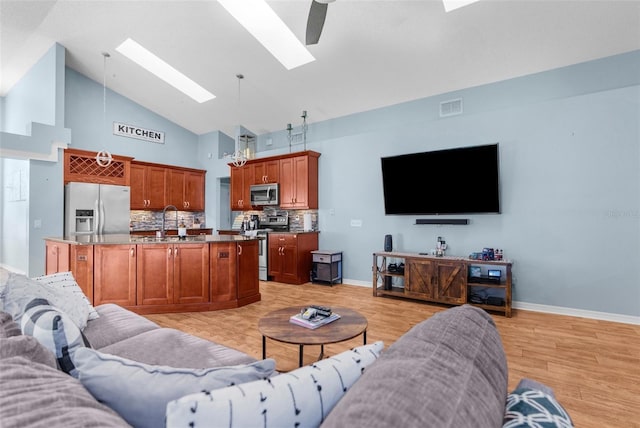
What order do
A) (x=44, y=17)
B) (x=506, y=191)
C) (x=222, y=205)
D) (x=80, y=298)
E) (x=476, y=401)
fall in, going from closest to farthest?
(x=476, y=401)
(x=80, y=298)
(x=506, y=191)
(x=44, y=17)
(x=222, y=205)

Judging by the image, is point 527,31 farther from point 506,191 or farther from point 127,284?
point 127,284

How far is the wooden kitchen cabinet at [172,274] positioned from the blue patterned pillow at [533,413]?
3.69 meters

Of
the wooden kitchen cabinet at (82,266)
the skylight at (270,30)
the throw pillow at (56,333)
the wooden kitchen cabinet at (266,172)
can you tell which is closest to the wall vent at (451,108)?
the skylight at (270,30)

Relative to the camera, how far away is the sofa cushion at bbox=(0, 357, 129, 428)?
550 millimetres

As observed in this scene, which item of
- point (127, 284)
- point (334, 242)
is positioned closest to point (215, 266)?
point (127, 284)

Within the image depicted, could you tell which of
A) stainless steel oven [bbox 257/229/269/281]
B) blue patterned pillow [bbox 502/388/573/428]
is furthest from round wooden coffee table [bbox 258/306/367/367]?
stainless steel oven [bbox 257/229/269/281]

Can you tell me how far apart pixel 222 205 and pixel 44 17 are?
4.51 m

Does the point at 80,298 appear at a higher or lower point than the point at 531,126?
lower

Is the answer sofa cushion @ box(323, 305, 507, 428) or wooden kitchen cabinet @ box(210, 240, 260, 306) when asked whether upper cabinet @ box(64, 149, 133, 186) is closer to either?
wooden kitchen cabinet @ box(210, 240, 260, 306)

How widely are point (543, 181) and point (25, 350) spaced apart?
480 centimetres

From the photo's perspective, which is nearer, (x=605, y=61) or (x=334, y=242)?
(x=605, y=61)

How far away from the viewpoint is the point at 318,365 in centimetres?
80

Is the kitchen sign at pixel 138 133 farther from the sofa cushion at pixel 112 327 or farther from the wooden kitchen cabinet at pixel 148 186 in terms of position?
the sofa cushion at pixel 112 327

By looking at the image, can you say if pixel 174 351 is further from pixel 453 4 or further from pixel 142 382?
pixel 453 4
